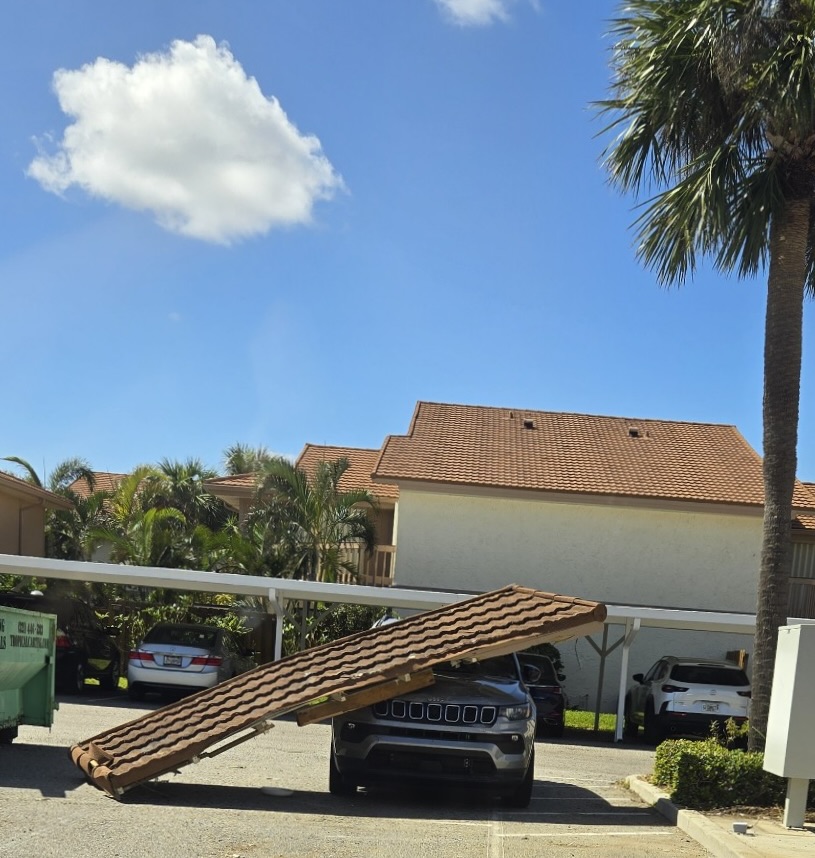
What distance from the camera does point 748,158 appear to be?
38.6 ft

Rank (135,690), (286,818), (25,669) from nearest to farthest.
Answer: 1. (286,818)
2. (25,669)
3. (135,690)

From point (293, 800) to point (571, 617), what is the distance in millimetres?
2891

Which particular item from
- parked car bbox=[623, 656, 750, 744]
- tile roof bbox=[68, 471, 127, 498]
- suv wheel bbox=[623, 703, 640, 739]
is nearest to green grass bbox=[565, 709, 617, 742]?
suv wheel bbox=[623, 703, 640, 739]

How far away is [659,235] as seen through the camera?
39.0 feet

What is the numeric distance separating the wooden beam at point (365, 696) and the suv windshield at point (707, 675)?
1092 cm

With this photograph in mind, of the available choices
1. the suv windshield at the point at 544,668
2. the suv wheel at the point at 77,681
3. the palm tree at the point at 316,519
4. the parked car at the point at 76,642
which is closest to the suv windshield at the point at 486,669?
the suv windshield at the point at 544,668

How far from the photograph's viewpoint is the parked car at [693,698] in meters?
18.3

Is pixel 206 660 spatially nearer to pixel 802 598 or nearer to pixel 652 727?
pixel 652 727

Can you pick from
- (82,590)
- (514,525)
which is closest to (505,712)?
(514,525)

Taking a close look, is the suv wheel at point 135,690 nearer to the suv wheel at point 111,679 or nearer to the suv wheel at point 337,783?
the suv wheel at point 111,679

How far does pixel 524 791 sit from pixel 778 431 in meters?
4.36

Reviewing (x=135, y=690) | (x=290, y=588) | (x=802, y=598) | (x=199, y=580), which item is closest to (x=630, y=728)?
(x=802, y=598)

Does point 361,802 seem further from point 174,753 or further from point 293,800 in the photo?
point 174,753

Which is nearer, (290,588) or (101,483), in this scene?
(290,588)
